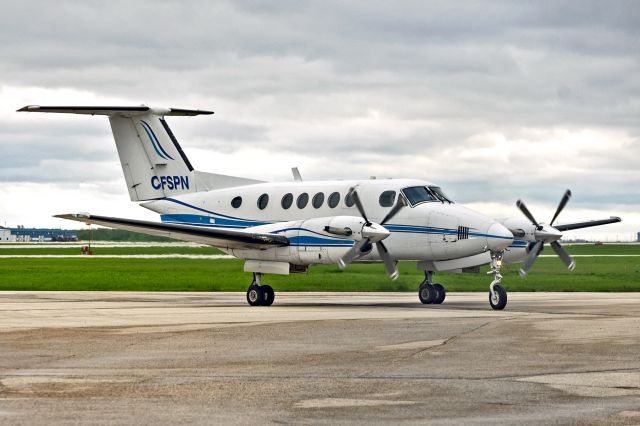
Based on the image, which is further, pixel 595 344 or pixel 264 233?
pixel 264 233

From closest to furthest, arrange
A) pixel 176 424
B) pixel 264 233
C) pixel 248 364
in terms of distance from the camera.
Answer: pixel 176 424 → pixel 248 364 → pixel 264 233

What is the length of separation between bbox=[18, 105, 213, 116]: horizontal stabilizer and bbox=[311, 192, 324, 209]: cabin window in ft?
23.9

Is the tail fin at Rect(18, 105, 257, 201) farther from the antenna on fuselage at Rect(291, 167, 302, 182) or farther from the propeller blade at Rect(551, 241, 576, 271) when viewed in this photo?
the propeller blade at Rect(551, 241, 576, 271)

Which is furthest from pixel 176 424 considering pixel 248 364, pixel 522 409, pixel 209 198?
pixel 209 198

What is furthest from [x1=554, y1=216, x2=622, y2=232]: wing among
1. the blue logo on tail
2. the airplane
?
the blue logo on tail

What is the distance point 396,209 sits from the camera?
2959cm

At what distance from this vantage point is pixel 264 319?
2355cm

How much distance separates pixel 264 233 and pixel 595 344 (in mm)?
15280

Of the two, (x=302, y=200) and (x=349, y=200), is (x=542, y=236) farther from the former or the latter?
(x=302, y=200)

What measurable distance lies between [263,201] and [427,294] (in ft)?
20.1

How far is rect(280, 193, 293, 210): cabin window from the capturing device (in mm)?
32281

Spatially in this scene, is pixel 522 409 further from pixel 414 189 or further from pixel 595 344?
pixel 414 189

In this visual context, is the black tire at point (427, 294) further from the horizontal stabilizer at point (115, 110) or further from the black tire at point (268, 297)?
the horizontal stabilizer at point (115, 110)

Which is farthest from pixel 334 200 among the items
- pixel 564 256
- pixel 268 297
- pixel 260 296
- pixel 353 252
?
pixel 564 256
